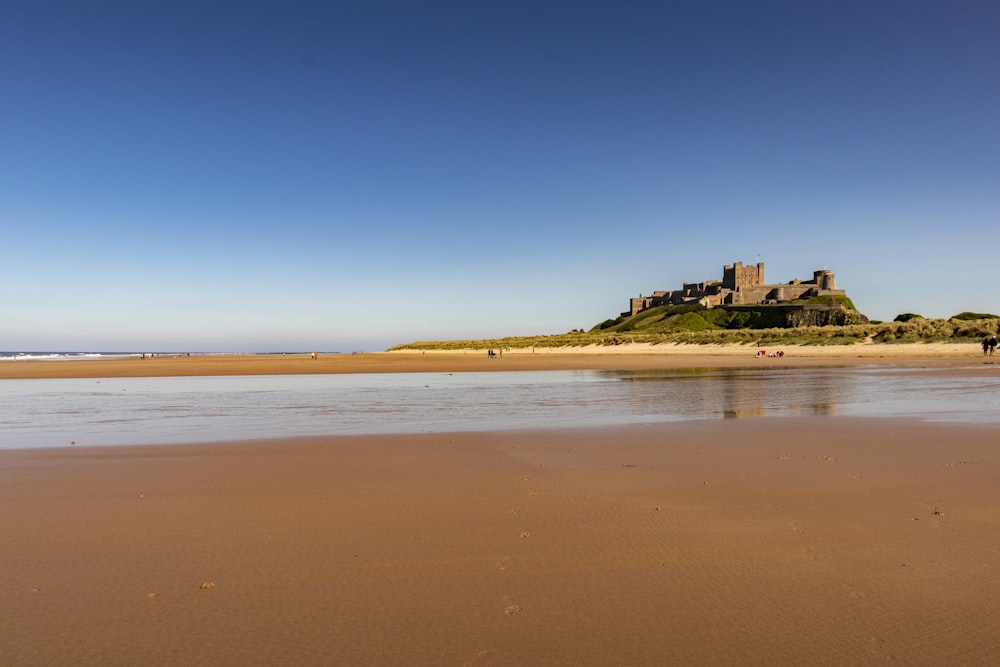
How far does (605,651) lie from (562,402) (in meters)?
13.0

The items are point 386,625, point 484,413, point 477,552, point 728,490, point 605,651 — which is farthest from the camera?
point 484,413

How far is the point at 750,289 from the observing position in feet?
459

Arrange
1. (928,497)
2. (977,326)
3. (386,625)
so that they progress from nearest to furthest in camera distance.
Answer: (386,625), (928,497), (977,326)

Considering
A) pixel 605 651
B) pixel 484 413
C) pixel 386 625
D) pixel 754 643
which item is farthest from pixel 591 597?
pixel 484 413

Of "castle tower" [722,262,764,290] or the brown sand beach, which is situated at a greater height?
"castle tower" [722,262,764,290]

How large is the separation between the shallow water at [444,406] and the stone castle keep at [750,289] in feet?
399

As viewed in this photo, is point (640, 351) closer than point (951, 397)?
No

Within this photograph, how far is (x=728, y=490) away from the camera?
245 inches

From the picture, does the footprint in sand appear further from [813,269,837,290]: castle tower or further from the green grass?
[813,269,837,290]: castle tower

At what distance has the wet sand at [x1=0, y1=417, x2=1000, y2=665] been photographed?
3.19 m

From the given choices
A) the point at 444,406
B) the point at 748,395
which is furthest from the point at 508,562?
the point at 748,395

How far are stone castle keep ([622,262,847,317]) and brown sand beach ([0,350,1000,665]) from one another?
138m

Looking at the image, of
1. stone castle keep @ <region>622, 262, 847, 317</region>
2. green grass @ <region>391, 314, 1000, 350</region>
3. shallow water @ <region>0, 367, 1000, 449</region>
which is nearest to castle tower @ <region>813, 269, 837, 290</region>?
stone castle keep @ <region>622, 262, 847, 317</region>

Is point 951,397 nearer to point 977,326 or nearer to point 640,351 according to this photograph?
point 977,326
